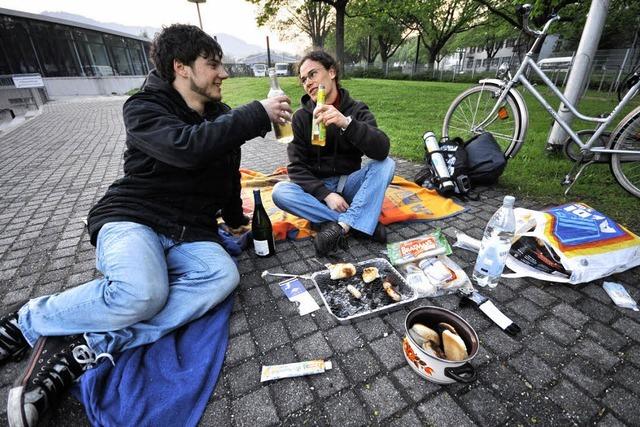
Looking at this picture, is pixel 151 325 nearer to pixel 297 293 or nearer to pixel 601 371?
pixel 297 293

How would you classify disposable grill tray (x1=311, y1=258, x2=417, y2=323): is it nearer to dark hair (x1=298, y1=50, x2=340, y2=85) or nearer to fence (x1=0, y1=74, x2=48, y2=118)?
dark hair (x1=298, y1=50, x2=340, y2=85)

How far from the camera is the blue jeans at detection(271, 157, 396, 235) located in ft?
8.75

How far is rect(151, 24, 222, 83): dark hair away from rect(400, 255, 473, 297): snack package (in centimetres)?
215

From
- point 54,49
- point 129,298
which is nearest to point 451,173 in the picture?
point 129,298

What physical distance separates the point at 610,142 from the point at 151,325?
476 cm

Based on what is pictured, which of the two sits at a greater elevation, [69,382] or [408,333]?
[408,333]

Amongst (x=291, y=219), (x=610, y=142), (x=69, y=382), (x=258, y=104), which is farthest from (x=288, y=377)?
(x=610, y=142)

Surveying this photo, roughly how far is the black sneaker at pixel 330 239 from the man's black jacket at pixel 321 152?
386mm

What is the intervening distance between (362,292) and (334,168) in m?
1.37

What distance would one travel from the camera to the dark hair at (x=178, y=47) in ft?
6.53

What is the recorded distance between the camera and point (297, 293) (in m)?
2.20

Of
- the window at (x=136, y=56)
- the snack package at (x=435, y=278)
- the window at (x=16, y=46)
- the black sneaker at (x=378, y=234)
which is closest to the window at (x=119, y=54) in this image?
the window at (x=136, y=56)

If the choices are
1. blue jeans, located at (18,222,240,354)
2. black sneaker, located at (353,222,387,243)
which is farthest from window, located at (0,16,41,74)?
black sneaker, located at (353,222,387,243)

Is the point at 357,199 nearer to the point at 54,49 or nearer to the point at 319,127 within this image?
the point at 319,127
